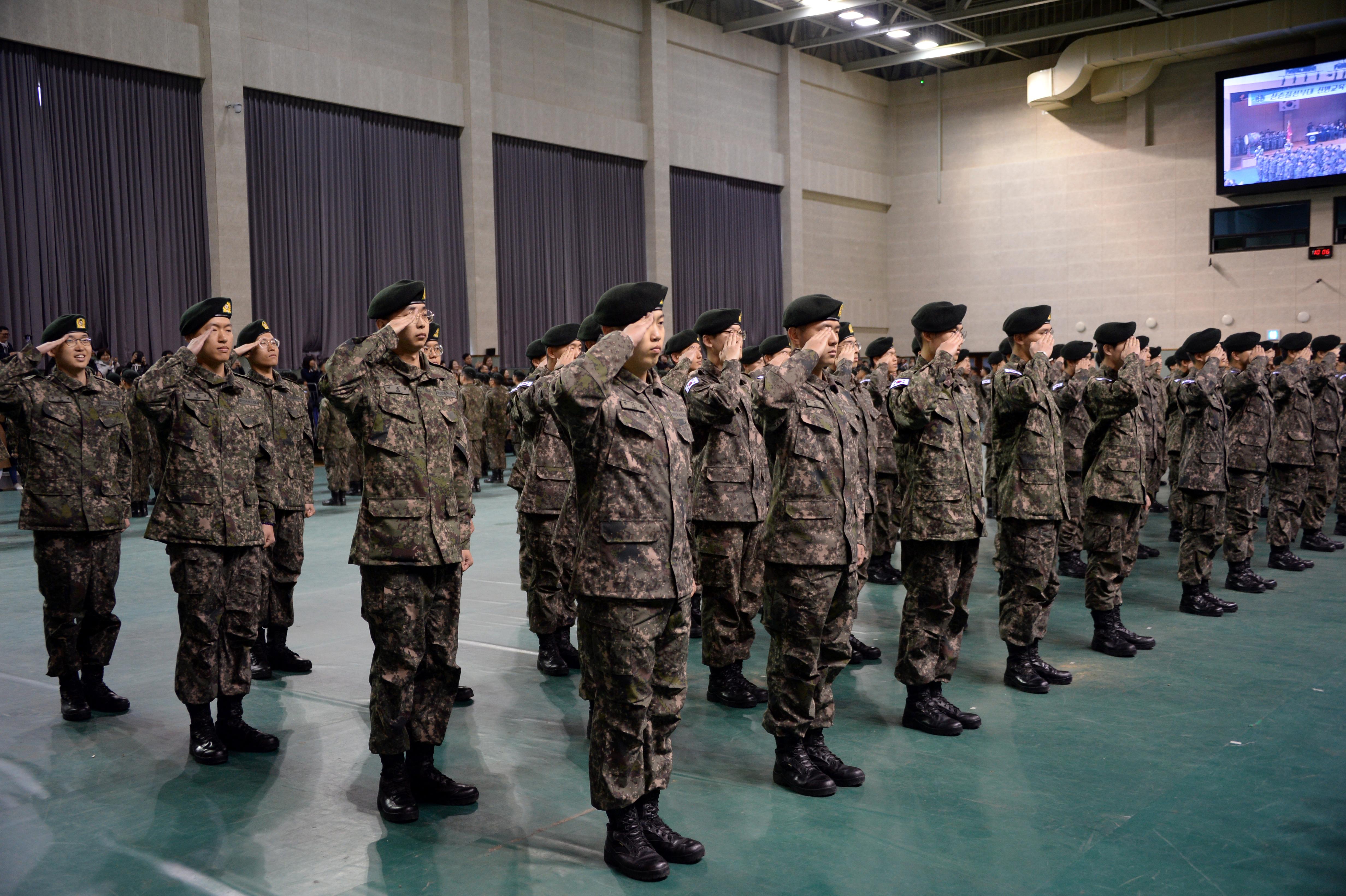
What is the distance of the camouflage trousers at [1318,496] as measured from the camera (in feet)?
28.7

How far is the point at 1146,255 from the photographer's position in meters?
20.4

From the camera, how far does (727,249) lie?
21047mm

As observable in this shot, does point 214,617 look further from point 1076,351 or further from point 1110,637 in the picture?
point 1076,351

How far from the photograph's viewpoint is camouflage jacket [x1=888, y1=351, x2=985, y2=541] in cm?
421

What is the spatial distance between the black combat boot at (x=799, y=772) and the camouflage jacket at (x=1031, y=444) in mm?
1770

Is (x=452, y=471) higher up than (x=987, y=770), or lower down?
higher up

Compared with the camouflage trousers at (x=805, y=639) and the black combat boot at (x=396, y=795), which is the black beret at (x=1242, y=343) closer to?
the camouflage trousers at (x=805, y=639)

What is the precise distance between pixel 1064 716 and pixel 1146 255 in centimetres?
1845

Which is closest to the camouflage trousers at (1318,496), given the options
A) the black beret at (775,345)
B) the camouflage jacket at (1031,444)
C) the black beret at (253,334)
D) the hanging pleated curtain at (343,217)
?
the camouflage jacket at (1031,444)

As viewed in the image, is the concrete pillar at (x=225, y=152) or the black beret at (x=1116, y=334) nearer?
the black beret at (x=1116, y=334)

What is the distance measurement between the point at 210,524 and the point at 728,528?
2227mm

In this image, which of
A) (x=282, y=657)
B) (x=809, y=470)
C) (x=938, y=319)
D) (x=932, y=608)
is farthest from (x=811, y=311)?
(x=282, y=657)

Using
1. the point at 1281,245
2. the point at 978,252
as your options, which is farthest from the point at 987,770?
the point at 978,252

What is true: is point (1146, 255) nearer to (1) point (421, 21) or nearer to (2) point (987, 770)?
(1) point (421, 21)
